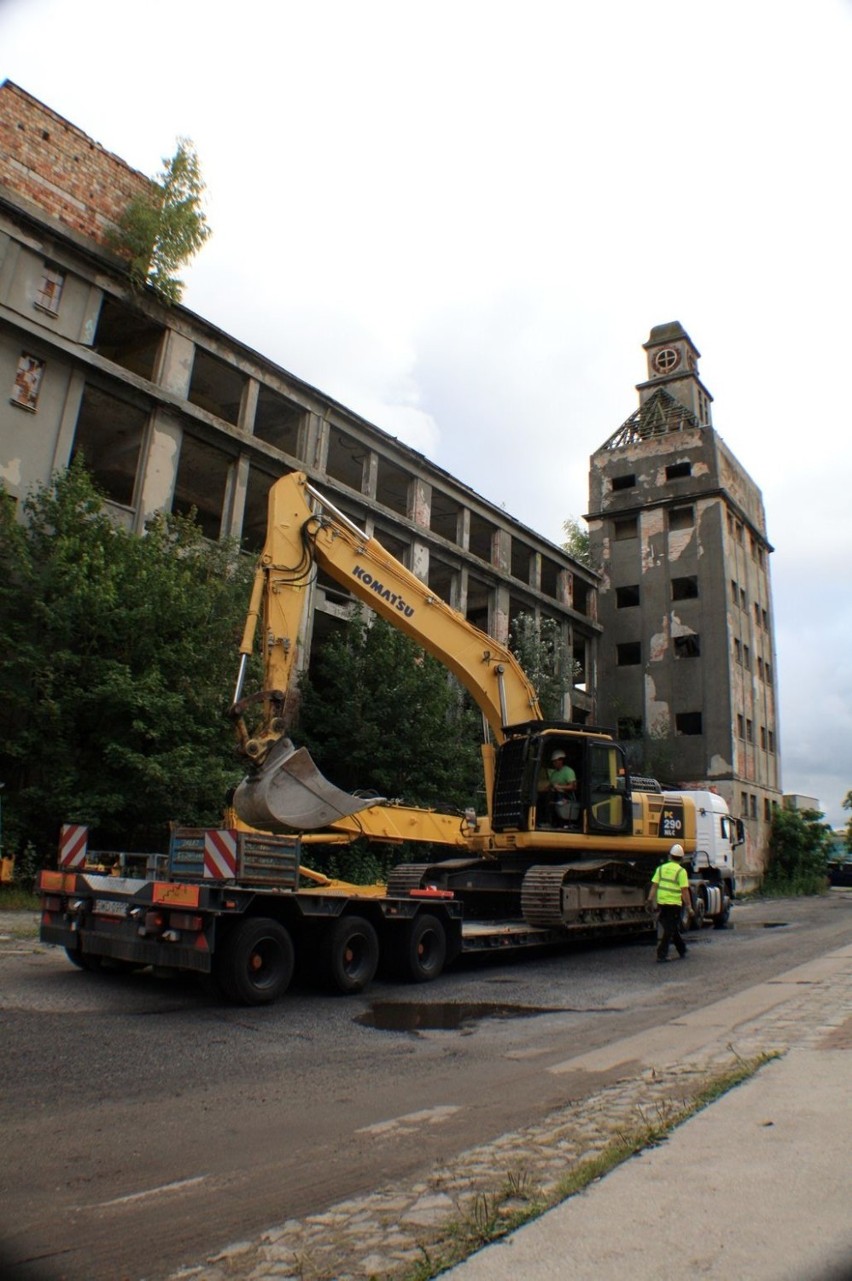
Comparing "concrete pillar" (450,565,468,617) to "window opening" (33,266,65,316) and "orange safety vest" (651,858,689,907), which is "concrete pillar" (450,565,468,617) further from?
"orange safety vest" (651,858,689,907)

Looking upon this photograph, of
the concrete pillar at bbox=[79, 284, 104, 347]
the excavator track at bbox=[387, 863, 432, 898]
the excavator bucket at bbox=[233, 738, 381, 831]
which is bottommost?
the excavator track at bbox=[387, 863, 432, 898]

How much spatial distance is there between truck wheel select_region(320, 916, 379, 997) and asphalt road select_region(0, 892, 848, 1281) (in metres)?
0.21

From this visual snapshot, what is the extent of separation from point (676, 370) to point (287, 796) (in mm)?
41112

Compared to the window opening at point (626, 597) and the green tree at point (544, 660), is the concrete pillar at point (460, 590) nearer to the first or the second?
the green tree at point (544, 660)

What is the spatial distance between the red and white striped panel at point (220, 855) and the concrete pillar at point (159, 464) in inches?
589

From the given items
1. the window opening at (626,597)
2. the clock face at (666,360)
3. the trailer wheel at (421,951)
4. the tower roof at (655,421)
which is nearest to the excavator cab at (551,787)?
the trailer wheel at (421,951)

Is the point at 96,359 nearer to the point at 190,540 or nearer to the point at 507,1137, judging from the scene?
the point at 190,540

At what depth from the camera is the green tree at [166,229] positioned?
73.3 feet

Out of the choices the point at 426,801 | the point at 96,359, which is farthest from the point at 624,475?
the point at 96,359

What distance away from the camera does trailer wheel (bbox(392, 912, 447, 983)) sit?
1032 centimetres

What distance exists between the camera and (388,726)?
24344 mm

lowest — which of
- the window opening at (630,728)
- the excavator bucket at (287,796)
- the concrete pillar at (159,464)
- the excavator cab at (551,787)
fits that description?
the excavator bucket at (287,796)

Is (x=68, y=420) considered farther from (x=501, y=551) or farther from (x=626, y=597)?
(x=626, y=597)

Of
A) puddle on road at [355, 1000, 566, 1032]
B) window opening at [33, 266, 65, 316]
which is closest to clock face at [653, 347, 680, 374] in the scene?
window opening at [33, 266, 65, 316]
